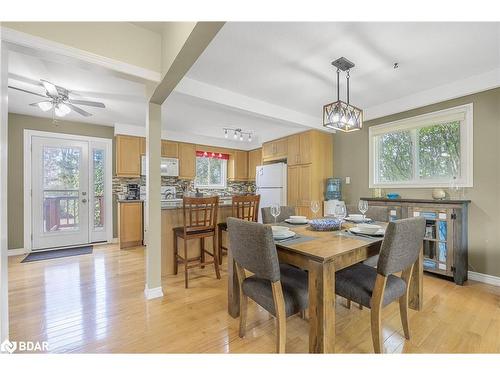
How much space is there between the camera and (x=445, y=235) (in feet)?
8.47

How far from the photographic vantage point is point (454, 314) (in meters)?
1.90

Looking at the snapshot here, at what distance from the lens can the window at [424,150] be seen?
8.85ft

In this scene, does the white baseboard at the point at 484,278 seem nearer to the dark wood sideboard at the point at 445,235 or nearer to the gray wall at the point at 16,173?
the dark wood sideboard at the point at 445,235

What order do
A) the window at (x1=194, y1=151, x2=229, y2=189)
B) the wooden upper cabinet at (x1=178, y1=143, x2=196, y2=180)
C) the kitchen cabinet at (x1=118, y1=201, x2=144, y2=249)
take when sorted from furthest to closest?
1. the window at (x1=194, y1=151, x2=229, y2=189)
2. the wooden upper cabinet at (x1=178, y1=143, x2=196, y2=180)
3. the kitchen cabinet at (x1=118, y1=201, x2=144, y2=249)

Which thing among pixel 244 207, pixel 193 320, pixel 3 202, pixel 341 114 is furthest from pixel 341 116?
pixel 3 202

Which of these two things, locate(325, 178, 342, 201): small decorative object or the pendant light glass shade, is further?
locate(325, 178, 342, 201): small decorative object

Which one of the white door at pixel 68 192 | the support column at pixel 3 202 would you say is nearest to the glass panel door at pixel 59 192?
the white door at pixel 68 192

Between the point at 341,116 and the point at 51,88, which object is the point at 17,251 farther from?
the point at 341,116

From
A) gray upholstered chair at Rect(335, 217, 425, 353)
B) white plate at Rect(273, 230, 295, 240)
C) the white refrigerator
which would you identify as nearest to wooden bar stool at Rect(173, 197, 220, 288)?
white plate at Rect(273, 230, 295, 240)

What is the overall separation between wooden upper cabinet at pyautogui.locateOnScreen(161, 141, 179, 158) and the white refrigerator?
6.01 feet

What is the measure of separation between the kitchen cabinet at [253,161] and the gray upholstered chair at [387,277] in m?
4.33

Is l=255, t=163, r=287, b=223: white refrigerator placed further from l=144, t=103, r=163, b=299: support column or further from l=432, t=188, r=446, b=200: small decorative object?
l=144, t=103, r=163, b=299: support column

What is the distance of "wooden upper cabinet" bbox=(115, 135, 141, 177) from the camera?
4.24m

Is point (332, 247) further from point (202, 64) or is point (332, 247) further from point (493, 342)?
point (202, 64)
